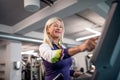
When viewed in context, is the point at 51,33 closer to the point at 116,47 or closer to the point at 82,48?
the point at 82,48

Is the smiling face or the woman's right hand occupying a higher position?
the smiling face

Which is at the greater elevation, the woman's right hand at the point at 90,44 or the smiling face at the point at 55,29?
the smiling face at the point at 55,29

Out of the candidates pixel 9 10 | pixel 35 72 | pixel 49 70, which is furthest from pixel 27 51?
pixel 49 70

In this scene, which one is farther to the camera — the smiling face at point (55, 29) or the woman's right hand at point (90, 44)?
the smiling face at point (55, 29)

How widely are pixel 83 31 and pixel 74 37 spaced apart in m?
1.17

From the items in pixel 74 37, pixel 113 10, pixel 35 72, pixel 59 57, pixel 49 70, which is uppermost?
pixel 74 37

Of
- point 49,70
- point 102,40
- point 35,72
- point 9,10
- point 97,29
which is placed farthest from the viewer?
point 35,72

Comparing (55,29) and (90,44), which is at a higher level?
(55,29)

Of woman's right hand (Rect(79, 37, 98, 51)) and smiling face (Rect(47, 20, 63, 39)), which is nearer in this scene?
woman's right hand (Rect(79, 37, 98, 51))

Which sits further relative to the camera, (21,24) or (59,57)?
(21,24)

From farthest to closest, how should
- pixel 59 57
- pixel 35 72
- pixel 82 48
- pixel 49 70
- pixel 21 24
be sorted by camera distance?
pixel 35 72
pixel 21 24
pixel 49 70
pixel 59 57
pixel 82 48

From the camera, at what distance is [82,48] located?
760 millimetres

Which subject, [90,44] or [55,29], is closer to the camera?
[90,44]

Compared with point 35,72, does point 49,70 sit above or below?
above
